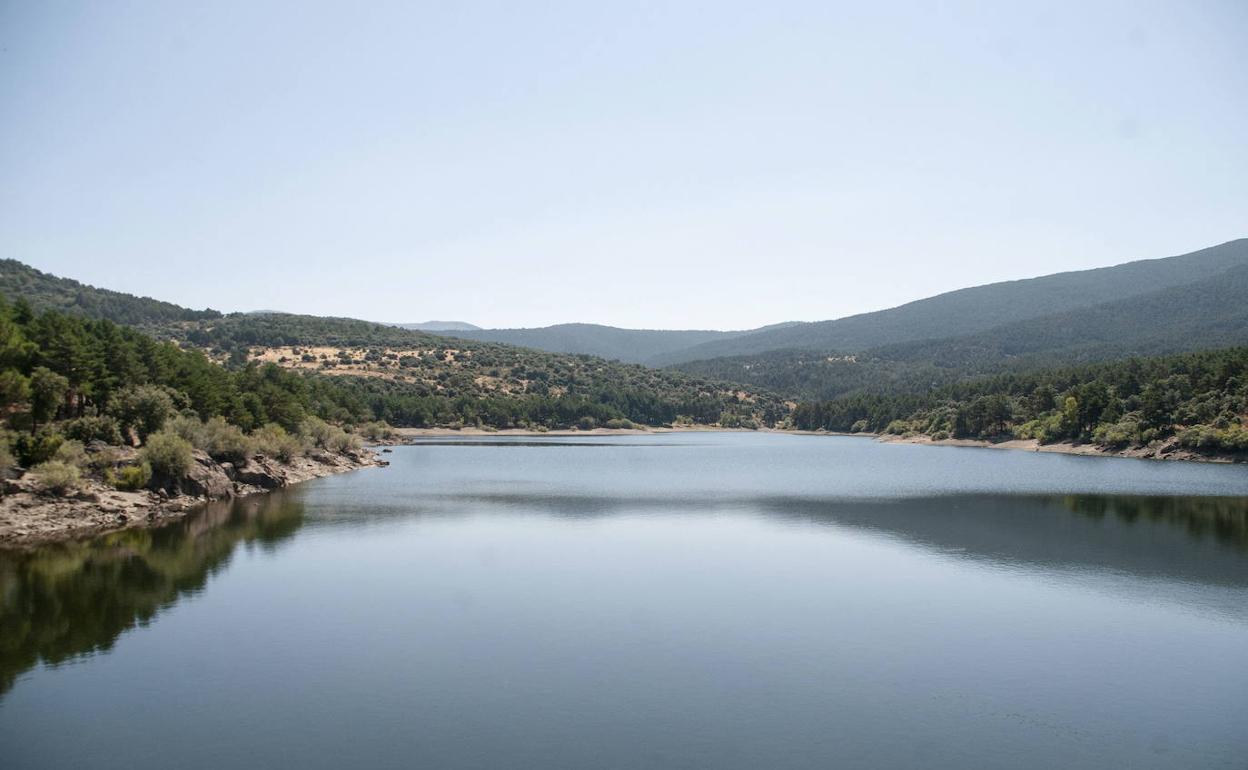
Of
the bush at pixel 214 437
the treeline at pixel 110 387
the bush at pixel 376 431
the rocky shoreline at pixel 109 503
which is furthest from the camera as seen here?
the bush at pixel 376 431

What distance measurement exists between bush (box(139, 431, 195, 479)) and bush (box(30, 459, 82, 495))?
633 centimetres

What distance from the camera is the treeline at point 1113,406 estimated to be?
99875mm

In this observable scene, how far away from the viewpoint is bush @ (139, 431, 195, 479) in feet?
176

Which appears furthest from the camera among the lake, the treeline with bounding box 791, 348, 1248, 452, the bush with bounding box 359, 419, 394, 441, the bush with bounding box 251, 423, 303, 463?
the bush with bounding box 359, 419, 394, 441

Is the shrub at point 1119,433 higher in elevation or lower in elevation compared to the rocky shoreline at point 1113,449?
higher

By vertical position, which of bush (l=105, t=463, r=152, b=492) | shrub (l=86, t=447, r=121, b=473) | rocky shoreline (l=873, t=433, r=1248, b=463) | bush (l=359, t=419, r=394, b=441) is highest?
shrub (l=86, t=447, r=121, b=473)

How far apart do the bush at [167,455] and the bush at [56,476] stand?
6335mm

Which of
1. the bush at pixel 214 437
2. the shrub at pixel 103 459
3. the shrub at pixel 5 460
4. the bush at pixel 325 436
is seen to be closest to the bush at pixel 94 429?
the shrub at pixel 103 459

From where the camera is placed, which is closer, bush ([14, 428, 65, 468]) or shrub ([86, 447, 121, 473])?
bush ([14, 428, 65, 468])

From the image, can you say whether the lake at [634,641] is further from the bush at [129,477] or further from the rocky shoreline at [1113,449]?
the rocky shoreline at [1113,449]

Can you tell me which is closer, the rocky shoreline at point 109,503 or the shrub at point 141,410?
the rocky shoreline at point 109,503

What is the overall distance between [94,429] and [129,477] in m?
4.39

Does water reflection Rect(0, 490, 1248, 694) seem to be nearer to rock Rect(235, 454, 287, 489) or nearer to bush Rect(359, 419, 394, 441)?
rock Rect(235, 454, 287, 489)

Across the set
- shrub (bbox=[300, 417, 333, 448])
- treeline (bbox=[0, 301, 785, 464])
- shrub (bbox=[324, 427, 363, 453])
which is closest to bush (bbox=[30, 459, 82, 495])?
treeline (bbox=[0, 301, 785, 464])
